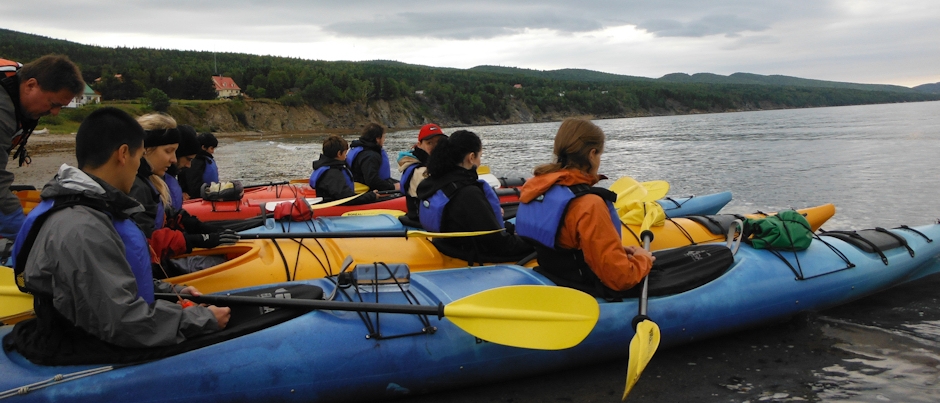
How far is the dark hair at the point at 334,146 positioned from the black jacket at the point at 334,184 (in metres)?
0.09

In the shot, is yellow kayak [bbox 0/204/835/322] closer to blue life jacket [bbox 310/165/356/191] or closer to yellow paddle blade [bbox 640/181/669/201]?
yellow paddle blade [bbox 640/181/669/201]

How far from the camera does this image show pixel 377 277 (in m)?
3.90

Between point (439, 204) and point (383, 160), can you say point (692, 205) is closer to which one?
point (383, 160)

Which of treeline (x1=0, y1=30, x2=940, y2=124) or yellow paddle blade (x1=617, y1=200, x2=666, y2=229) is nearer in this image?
yellow paddle blade (x1=617, y1=200, x2=666, y2=229)

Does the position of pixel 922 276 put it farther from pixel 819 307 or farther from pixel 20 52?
pixel 20 52

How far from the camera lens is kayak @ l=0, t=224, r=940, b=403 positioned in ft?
9.59

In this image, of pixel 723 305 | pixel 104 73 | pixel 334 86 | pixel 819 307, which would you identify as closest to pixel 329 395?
pixel 723 305

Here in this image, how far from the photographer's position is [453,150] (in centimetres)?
443

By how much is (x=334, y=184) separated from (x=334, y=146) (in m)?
0.46

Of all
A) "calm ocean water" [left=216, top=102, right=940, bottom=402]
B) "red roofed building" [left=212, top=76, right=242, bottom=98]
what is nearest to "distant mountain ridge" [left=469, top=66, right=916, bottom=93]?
"red roofed building" [left=212, top=76, right=242, bottom=98]

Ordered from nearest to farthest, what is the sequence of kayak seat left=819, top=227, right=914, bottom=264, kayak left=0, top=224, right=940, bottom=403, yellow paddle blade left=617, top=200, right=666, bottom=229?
kayak left=0, top=224, right=940, bottom=403
kayak seat left=819, top=227, right=914, bottom=264
yellow paddle blade left=617, top=200, right=666, bottom=229

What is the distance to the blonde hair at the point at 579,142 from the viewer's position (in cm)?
358

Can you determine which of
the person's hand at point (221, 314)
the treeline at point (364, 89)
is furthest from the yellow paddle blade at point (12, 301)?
the treeline at point (364, 89)

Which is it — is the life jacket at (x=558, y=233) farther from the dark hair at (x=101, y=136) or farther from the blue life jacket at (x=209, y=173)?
the blue life jacket at (x=209, y=173)
